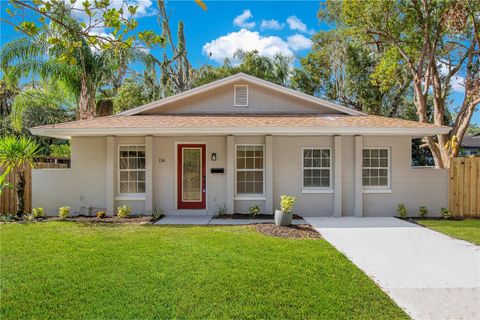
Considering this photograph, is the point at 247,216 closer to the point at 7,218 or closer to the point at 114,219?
the point at 114,219

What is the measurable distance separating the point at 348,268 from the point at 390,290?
0.88 meters

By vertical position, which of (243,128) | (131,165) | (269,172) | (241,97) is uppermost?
(241,97)

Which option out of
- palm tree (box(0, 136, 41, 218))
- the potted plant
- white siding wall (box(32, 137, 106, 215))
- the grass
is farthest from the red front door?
palm tree (box(0, 136, 41, 218))

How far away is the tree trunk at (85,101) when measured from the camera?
15.7m

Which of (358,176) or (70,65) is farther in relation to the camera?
(70,65)

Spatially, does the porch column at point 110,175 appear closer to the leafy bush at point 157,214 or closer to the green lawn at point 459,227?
the leafy bush at point 157,214

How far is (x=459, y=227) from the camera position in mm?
9297

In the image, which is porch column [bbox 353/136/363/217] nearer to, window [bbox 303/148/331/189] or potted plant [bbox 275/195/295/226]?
window [bbox 303/148/331/189]

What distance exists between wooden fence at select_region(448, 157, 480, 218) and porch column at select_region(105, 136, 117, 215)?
35.7ft

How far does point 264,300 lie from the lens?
4.28 metres

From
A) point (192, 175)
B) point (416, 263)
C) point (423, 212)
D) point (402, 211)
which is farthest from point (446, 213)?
point (192, 175)

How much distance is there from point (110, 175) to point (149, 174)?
49.3 inches

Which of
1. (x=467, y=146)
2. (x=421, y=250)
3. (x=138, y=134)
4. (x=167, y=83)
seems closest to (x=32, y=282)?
(x=138, y=134)

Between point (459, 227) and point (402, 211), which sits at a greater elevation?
point (402, 211)
